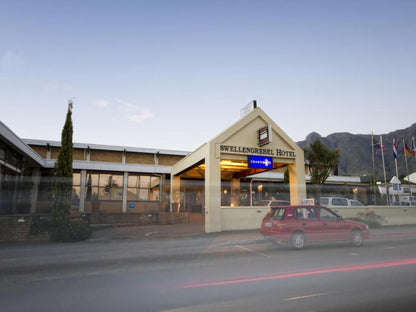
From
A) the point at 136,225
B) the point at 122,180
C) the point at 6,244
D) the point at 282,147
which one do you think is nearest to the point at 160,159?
the point at 122,180

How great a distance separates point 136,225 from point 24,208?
8134 millimetres

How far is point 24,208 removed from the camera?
2070cm

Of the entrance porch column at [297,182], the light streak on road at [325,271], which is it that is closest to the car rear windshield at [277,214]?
the light streak on road at [325,271]

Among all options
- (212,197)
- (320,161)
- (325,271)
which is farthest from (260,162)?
(320,161)

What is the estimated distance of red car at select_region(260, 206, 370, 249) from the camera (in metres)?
10.6

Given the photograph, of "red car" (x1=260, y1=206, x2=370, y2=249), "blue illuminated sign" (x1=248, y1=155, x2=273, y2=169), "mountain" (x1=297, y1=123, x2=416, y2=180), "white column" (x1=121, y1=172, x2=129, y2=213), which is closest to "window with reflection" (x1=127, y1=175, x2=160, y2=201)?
"white column" (x1=121, y1=172, x2=129, y2=213)

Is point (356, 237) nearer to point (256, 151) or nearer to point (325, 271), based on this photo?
point (325, 271)

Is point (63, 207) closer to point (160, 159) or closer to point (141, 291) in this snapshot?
point (141, 291)

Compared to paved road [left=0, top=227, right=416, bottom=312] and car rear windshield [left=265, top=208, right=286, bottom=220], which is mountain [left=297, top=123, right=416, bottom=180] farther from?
paved road [left=0, top=227, right=416, bottom=312]

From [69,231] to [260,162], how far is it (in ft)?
37.0

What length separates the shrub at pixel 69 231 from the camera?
44.3 feet

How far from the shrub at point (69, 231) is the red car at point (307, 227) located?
8.77 m

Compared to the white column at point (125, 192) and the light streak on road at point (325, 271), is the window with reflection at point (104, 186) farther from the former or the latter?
the light streak on road at point (325, 271)

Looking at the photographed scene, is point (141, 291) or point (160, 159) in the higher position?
point (160, 159)
